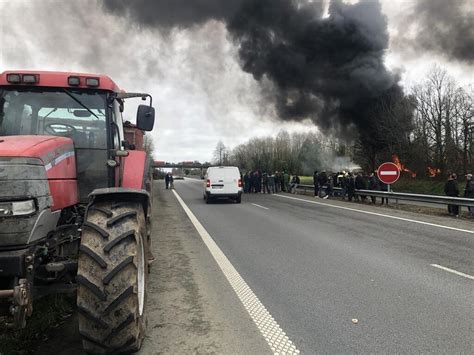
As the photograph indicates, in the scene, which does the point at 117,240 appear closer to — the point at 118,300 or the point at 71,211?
the point at 118,300

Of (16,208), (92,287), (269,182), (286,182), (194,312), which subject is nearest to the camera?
(16,208)

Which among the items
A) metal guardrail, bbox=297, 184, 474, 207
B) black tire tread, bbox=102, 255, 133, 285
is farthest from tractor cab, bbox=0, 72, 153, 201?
metal guardrail, bbox=297, 184, 474, 207

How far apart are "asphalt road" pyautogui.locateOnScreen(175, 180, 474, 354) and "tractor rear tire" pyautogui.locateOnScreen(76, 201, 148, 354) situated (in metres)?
1.51

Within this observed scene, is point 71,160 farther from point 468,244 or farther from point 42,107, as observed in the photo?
point 468,244

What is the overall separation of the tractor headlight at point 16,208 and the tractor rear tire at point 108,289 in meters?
0.46

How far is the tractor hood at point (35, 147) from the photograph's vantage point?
10.2ft

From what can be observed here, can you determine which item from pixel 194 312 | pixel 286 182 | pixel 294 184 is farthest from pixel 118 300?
pixel 286 182

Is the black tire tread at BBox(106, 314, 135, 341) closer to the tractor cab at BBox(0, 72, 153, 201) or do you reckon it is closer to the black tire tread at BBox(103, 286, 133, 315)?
the black tire tread at BBox(103, 286, 133, 315)

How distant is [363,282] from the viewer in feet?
17.8

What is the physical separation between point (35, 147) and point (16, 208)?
24.1 inches

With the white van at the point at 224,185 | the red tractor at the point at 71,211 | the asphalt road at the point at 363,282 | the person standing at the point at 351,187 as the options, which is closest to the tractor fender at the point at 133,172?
the red tractor at the point at 71,211

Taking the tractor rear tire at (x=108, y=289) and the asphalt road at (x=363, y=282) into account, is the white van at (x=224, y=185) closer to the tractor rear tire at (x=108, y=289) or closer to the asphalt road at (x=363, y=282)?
the asphalt road at (x=363, y=282)

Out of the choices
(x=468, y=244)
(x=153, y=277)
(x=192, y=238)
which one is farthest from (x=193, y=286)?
(x=468, y=244)

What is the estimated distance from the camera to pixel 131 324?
312cm
